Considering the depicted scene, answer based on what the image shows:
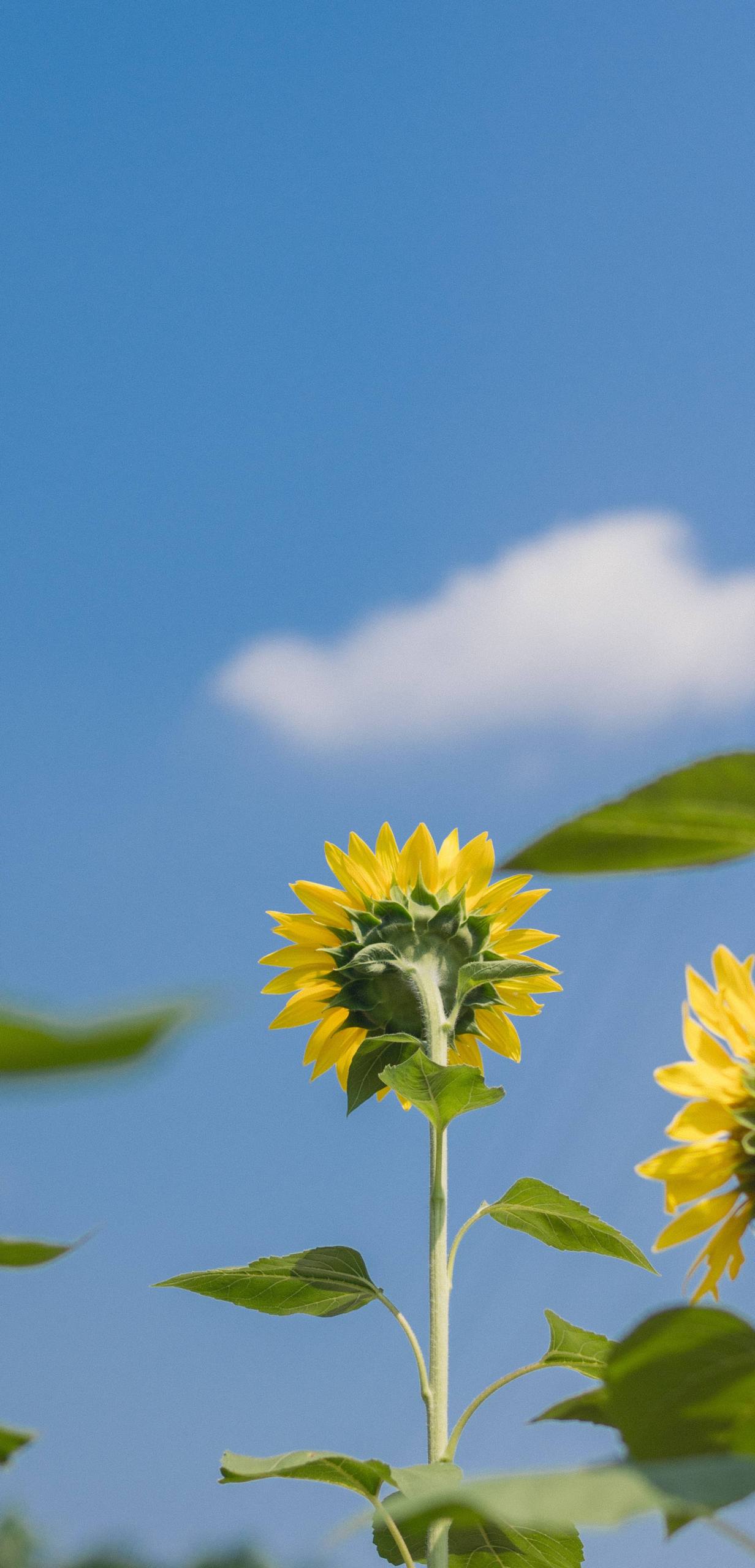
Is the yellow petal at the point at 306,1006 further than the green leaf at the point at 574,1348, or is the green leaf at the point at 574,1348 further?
the yellow petal at the point at 306,1006

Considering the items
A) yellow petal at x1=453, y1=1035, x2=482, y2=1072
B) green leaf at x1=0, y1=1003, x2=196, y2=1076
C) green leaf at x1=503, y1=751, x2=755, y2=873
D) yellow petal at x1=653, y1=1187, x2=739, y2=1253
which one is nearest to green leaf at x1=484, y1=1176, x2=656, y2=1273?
yellow petal at x1=453, y1=1035, x2=482, y2=1072

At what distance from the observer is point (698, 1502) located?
75 centimetres

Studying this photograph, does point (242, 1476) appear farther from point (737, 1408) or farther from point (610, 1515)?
point (610, 1515)

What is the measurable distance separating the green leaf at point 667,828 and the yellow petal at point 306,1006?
1.28 meters

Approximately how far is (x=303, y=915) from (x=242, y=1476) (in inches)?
33.9

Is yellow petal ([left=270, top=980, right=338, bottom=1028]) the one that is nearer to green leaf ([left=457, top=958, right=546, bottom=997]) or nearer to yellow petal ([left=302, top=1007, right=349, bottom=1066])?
yellow petal ([left=302, top=1007, right=349, bottom=1066])

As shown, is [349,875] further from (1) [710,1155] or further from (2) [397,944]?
(1) [710,1155]

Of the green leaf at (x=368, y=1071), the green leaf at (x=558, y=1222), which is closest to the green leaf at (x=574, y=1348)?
the green leaf at (x=558, y=1222)

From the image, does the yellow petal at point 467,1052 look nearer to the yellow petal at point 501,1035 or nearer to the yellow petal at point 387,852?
the yellow petal at point 501,1035

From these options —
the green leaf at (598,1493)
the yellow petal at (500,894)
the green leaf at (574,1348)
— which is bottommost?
the green leaf at (598,1493)

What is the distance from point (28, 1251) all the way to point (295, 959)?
1.32m

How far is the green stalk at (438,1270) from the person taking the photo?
174cm

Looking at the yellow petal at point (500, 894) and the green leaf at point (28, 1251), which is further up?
the yellow petal at point (500, 894)

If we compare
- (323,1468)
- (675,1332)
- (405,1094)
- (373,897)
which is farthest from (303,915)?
(675,1332)
